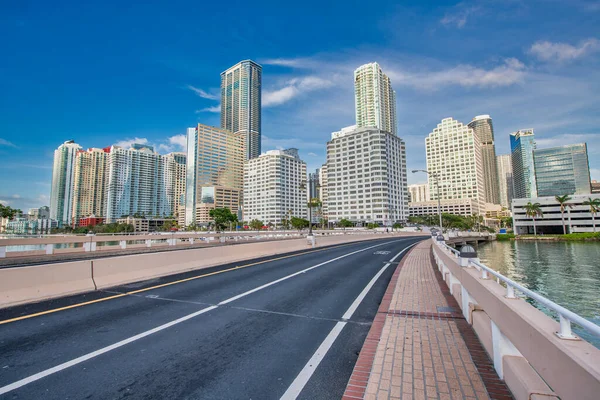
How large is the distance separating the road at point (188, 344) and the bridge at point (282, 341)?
25 mm

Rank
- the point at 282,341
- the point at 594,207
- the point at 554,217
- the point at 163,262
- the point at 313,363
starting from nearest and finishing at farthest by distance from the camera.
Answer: the point at 313,363 → the point at 282,341 → the point at 163,262 → the point at 594,207 → the point at 554,217

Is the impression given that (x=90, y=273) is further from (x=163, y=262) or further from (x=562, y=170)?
(x=562, y=170)

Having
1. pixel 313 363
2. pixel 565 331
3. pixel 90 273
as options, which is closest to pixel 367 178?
pixel 90 273

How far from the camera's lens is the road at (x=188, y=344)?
382 centimetres

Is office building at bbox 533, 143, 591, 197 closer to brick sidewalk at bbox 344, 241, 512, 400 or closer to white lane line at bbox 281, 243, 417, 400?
brick sidewalk at bbox 344, 241, 512, 400

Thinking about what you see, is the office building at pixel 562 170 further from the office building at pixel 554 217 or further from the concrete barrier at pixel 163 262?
the concrete barrier at pixel 163 262

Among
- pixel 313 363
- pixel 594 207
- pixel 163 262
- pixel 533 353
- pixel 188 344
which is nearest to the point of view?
pixel 533 353

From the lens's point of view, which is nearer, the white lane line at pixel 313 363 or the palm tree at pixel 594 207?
the white lane line at pixel 313 363

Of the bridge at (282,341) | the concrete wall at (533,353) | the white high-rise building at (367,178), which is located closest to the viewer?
the concrete wall at (533,353)

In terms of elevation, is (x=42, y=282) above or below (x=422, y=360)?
above

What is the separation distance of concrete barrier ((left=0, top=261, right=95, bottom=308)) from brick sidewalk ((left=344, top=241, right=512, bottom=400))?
8.74 meters

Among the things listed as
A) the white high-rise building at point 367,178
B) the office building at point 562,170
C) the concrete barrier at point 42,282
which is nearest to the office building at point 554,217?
the white high-rise building at point 367,178

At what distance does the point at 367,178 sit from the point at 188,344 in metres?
167

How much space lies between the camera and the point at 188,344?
5168mm
